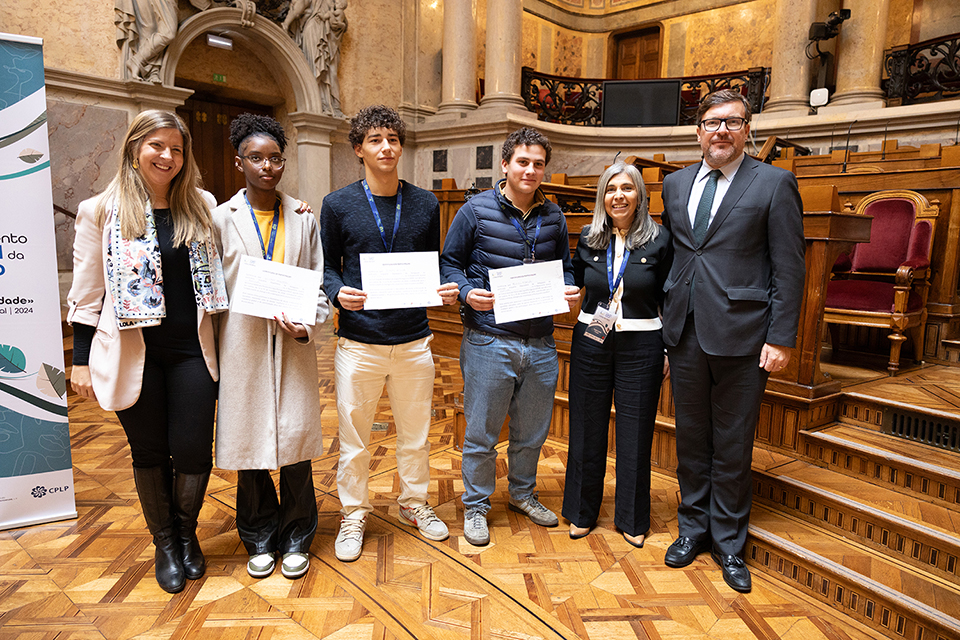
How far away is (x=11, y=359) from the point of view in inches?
93.8

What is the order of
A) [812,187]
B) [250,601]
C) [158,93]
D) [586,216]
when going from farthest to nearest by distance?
[158,93] < [586,216] < [812,187] < [250,601]

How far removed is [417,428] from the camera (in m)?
2.29

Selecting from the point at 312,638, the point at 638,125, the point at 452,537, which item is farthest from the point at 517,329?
the point at 638,125

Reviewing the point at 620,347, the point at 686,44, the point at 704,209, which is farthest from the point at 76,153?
the point at 686,44

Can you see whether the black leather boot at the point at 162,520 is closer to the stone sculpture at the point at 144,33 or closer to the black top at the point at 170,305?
the black top at the point at 170,305

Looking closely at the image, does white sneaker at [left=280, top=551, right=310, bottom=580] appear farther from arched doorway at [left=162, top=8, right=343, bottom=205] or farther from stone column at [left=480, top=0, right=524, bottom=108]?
stone column at [left=480, top=0, right=524, bottom=108]

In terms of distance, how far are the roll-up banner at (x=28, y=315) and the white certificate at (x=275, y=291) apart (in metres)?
1.14

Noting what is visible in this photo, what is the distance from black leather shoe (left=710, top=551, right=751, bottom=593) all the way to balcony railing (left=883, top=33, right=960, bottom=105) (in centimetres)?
799

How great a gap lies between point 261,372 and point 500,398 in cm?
89

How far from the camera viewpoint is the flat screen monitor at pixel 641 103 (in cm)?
880

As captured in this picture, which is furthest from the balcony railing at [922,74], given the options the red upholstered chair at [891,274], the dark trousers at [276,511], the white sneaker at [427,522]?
the dark trousers at [276,511]

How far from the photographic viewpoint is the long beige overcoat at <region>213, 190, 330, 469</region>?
1935 mm

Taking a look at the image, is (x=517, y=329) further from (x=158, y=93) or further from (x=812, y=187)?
(x=158, y=93)

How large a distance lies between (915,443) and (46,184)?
395 centimetres
